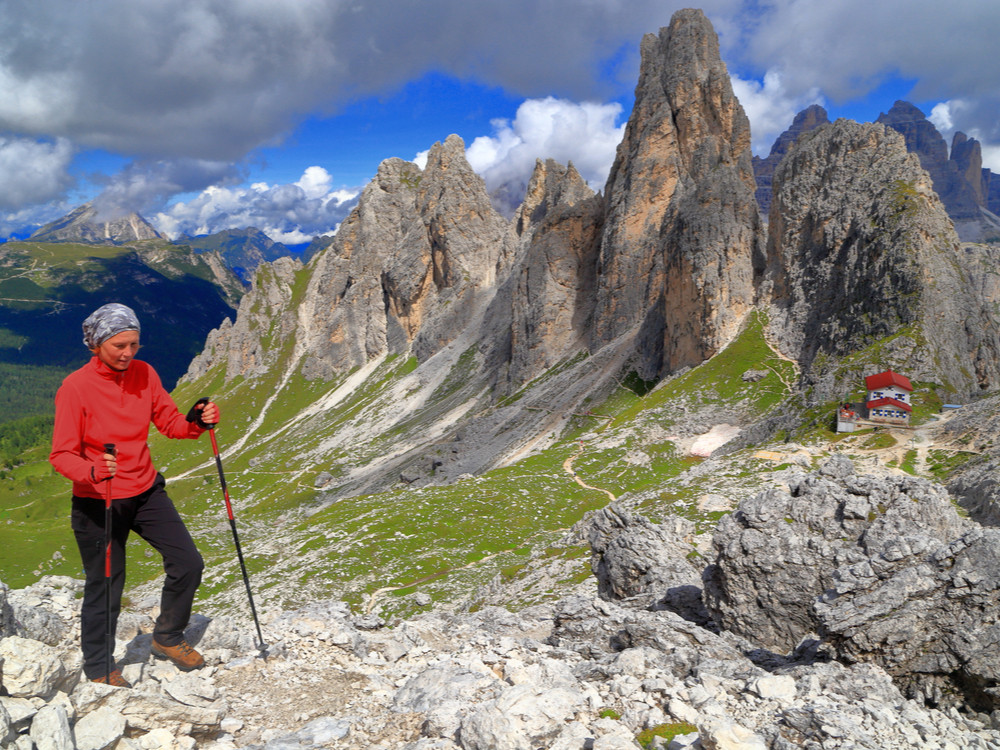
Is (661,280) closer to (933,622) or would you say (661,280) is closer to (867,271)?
(867,271)

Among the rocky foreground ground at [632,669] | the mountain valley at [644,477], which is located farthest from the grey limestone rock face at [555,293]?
the rocky foreground ground at [632,669]

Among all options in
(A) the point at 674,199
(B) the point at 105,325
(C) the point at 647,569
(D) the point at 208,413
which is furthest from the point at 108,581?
(A) the point at 674,199

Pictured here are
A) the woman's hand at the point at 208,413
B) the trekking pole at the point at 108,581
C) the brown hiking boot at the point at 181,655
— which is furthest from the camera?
the woman's hand at the point at 208,413

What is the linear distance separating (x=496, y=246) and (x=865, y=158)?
4155 inches

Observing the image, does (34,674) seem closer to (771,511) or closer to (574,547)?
(771,511)

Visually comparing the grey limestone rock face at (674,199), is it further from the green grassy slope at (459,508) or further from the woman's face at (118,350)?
the woman's face at (118,350)

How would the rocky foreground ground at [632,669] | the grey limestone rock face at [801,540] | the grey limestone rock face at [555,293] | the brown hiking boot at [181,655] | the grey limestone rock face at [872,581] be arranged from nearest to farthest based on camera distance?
the rocky foreground ground at [632,669] → the brown hiking boot at [181,655] → the grey limestone rock face at [872,581] → the grey limestone rock face at [801,540] → the grey limestone rock face at [555,293]

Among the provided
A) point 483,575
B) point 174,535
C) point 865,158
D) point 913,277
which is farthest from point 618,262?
point 174,535

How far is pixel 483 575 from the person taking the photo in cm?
3466

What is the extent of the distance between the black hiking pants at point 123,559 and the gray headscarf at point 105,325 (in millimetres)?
2355

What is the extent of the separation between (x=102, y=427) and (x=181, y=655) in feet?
13.0

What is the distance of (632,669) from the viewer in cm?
1039

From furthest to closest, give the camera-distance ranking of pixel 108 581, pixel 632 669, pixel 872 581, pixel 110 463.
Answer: pixel 872 581 → pixel 632 669 → pixel 108 581 → pixel 110 463

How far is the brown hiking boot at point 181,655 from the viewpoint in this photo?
9.26 meters
